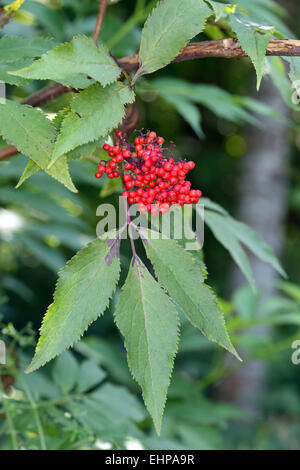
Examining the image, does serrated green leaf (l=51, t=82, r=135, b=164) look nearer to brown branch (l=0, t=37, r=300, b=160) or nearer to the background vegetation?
brown branch (l=0, t=37, r=300, b=160)

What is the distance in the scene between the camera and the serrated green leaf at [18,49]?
0.49 m

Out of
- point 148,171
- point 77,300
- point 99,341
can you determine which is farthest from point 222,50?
point 99,341

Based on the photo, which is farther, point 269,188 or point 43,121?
point 269,188

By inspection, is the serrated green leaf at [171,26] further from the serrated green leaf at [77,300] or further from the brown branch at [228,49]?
the serrated green leaf at [77,300]

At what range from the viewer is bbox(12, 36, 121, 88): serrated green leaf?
386mm

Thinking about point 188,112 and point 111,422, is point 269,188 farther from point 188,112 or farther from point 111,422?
point 111,422

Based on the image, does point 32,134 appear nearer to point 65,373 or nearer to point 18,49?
point 18,49

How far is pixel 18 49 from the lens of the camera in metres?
0.50

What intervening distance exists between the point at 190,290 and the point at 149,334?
0.05m

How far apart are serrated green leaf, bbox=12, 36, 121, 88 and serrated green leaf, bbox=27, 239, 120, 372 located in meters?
0.14

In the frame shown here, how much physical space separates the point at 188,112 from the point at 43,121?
32.1 inches

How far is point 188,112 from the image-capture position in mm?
1207

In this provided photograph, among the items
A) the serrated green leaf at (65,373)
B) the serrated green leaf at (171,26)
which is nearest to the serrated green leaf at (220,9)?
the serrated green leaf at (171,26)
